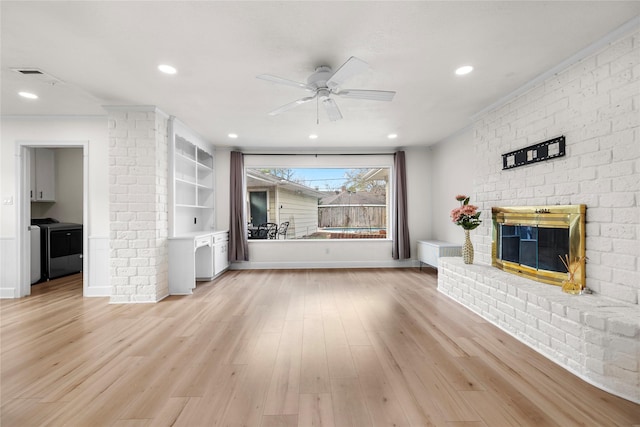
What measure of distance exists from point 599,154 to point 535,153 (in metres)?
0.67

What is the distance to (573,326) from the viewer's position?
2145mm

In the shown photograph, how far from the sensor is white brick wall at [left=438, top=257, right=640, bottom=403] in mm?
1844

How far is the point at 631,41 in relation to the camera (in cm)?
217

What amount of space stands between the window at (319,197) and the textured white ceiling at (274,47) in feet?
7.96

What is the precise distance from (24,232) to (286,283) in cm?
384

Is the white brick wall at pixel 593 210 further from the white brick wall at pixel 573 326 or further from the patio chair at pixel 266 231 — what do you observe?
the patio chair at pixel 266 231

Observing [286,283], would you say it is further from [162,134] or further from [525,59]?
[525,59]

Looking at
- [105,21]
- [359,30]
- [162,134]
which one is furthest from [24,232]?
[359,30]

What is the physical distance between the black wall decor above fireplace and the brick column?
175 inches

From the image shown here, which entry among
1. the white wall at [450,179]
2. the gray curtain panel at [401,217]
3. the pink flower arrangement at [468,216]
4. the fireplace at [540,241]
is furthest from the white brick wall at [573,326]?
the gray curtain panel at [401,217]

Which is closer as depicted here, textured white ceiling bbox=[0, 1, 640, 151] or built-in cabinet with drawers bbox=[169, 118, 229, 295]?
textured white ceiling bbox=[0, 1, 640, 151]

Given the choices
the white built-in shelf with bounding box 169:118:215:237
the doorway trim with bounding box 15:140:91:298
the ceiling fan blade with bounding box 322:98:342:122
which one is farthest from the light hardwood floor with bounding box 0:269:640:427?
the ceiling fan blade with bounding box 322:98:342:122

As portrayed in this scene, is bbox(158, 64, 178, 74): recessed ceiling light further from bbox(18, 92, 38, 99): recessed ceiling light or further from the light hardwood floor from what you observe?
the light hardwood floor

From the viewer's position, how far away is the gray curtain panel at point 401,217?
6172 mm
